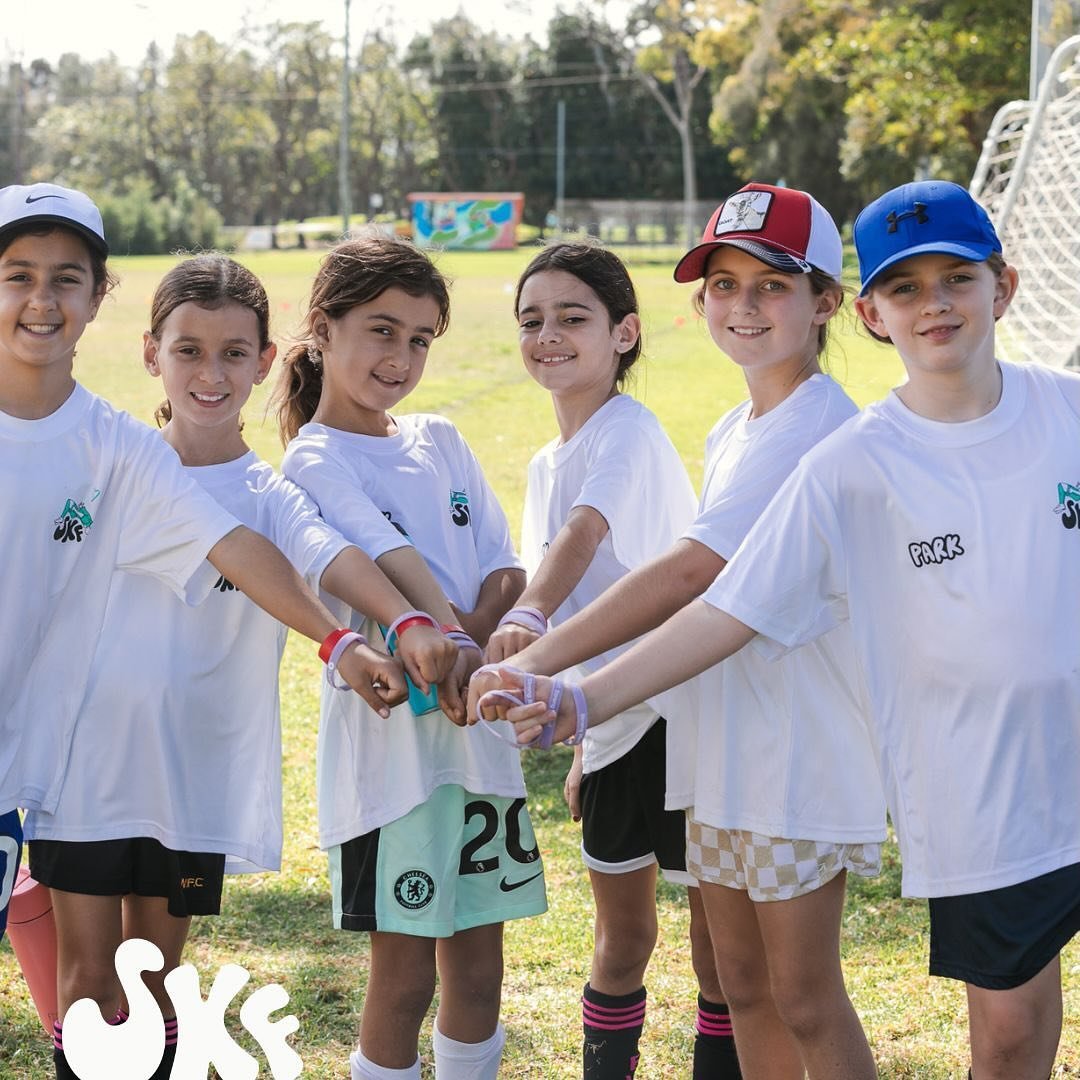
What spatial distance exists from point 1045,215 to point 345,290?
26.9 ft

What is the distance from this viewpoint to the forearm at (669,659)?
236 cm

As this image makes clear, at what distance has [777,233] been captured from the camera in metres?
2.63


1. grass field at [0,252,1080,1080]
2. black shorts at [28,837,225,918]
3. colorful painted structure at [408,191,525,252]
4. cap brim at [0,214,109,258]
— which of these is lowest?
grass field at [0,252,1080,1080]

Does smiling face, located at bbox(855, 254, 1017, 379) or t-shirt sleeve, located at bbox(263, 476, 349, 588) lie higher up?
smiling face, located at bbox(855, 254, 1017, 379)

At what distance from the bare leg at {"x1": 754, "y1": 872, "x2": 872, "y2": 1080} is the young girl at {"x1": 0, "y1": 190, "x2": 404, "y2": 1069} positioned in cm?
78

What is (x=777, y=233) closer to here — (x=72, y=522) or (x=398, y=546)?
(x=398, y=546)

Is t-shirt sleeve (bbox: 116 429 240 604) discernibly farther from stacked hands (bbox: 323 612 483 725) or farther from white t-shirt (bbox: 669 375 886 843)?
white t-shirt (bbox: 669 375 886 843)

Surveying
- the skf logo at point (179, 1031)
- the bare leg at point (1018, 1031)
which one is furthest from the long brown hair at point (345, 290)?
the bare leg at point (1018, 1031)

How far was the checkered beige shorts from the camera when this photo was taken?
244 cm

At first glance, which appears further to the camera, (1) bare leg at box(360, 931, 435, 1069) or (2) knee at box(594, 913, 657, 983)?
(2) knee at box(594, 913, 657, 983)

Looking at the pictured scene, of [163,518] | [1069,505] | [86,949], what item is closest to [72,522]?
[163,518]

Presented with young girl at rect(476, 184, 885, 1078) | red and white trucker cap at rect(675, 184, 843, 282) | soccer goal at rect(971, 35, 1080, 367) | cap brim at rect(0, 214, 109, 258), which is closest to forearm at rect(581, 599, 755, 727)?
young girl at rect(476, 184, 885, 1078)

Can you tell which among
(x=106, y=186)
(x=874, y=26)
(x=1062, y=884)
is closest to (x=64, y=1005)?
(x=1062, y=884)

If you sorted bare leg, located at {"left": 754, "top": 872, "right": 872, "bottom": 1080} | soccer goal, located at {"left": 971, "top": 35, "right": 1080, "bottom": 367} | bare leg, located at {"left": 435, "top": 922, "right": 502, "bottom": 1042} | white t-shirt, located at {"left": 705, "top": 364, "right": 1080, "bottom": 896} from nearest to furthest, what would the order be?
white t-shirt, located at {"left": 705, "top": 364, "right": 1080, "bottom": 896}, bare leg, located at {"left": 754, "top": 872, "right": 872, "bottom": 1080}, bare leg, located at {"left": 435, "top": 922, "right": 502, "bottom": 1042}, soccer goal, located at {"left": 971, "top": 35, "right": 1080, "bottom": 367}
